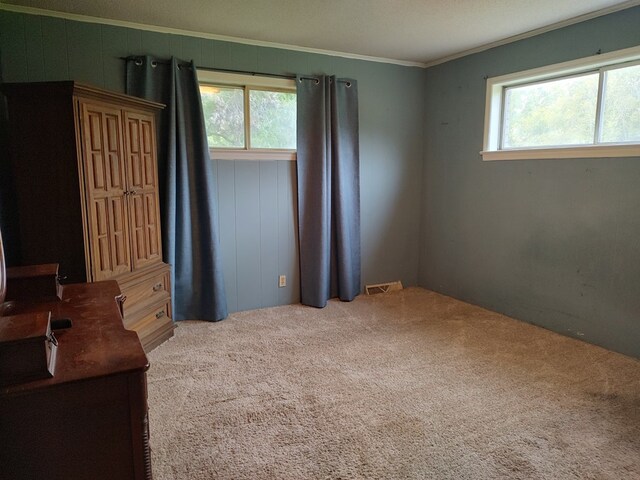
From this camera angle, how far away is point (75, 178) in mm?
2463

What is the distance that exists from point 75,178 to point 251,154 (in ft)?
5.16

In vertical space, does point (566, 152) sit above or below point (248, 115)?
below

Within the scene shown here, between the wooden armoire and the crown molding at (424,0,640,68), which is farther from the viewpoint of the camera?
the crown molding at (424,0,640,68)

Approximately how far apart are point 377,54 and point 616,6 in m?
1.91

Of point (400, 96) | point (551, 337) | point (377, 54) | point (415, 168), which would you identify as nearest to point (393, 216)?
point (415, 168)

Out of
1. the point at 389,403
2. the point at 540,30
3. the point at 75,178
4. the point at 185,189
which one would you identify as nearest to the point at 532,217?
the point at 540,30

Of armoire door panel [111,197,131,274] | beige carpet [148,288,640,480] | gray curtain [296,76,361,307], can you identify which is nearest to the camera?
beige carpet [148,288,640,480]

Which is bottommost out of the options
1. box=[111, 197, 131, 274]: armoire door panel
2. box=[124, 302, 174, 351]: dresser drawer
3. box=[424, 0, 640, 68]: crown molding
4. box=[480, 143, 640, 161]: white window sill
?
box=[124, 302, 174, 351]: dresser drawer

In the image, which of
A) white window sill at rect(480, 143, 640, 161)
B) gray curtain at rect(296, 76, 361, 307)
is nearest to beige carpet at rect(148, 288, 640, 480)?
gray curtain at rect(296, 76, 361, 307)

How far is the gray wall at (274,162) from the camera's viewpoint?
2963 millimetres

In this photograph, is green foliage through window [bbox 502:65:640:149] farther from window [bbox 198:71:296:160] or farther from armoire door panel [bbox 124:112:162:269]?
armoire door panel [bbox 124:112:162:269]

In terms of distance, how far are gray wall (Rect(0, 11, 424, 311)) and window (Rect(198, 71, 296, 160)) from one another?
0.34 ft

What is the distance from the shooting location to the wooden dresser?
1.10 m

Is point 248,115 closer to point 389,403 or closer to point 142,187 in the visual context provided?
point 142,187
